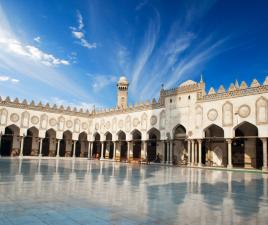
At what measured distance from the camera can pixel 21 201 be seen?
5430 millimetres

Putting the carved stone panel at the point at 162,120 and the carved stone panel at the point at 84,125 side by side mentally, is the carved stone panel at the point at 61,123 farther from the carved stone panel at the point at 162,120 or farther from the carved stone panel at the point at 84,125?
the carved stone panel at the point at 162,120

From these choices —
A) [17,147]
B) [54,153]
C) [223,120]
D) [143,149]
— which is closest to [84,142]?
[54,153]

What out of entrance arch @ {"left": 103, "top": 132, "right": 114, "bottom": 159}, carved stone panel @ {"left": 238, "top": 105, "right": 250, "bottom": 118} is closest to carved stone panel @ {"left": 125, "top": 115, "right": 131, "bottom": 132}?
entrance arch @ {"left": 103, "top": 132, "right": 114, "bottom": 159}

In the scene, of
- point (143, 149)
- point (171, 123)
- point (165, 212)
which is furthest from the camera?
point (143, 149)

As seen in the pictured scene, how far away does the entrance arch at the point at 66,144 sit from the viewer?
1564 inches

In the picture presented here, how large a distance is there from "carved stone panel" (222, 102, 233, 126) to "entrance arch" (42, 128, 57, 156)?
24.4 m

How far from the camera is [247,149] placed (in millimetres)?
25578

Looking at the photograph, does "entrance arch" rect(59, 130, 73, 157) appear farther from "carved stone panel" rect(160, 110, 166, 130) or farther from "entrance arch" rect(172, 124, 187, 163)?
"entrance arch" rect(172, 124, 187, 163)

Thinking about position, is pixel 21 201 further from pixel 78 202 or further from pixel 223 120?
pixel 223 120

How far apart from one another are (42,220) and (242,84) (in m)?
22.8

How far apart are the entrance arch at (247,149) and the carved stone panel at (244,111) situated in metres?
1.67

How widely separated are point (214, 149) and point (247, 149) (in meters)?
3.38

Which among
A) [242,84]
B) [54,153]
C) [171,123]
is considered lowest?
[54,153]

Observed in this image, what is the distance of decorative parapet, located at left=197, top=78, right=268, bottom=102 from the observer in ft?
72.9
